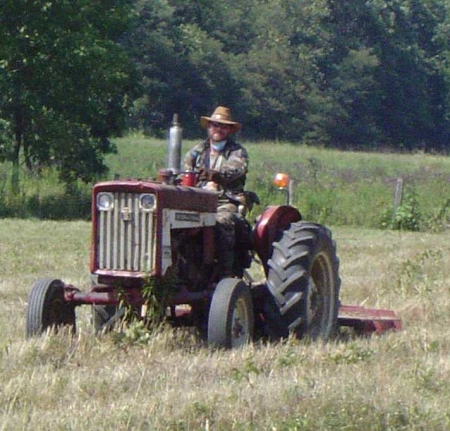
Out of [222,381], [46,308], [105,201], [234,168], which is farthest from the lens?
[234,168]

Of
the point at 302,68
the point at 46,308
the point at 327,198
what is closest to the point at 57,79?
the point at 327,198

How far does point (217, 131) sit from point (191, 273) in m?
1.27

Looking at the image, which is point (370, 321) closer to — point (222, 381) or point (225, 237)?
point (225, 237)

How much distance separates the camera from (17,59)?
2616cm

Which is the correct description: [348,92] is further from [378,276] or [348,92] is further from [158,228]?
[158,228]

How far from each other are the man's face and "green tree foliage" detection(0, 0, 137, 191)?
16728mm

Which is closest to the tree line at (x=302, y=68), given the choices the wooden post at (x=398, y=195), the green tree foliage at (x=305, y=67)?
the green tree foliage at (x=305, y=67)

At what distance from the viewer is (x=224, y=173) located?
366 inches

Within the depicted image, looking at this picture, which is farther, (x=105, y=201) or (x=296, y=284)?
(x=296, y=284)

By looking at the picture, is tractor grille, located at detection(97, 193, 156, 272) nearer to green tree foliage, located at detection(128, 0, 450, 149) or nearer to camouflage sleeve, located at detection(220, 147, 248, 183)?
camouflage sleeve, located at detection(220, 147, 248, 183)

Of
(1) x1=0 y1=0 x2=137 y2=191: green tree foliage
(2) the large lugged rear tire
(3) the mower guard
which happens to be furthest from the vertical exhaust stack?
(1) x1=0 y1=0 x2=137 y2=191: green tree foliage

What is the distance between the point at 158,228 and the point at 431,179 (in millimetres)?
21932

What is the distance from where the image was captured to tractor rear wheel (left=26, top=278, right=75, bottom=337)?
850 cm

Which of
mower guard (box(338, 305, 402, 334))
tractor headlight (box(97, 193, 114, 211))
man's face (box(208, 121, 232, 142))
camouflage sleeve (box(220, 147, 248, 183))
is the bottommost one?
mower guard (box(338, 305, 402, 334))
